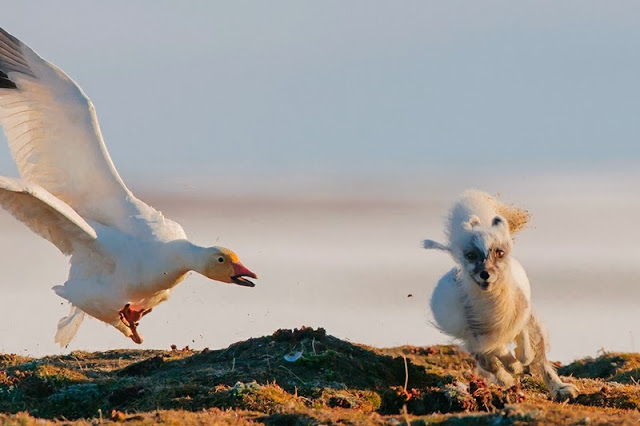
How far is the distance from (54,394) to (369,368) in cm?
381

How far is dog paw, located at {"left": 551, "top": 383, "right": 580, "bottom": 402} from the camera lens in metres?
13.0

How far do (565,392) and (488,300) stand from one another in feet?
4.81

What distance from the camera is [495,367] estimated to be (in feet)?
44.5

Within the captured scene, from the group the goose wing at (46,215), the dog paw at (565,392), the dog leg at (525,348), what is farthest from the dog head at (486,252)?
the goose wing at (46,215)

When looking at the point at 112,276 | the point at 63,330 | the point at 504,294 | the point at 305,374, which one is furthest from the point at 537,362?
the point at 63,330

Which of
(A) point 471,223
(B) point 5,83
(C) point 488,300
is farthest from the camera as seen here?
(B) point 5,83

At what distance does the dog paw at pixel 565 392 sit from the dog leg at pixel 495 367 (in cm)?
60

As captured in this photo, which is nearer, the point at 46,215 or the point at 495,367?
the point at 495,367

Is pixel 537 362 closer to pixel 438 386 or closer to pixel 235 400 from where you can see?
pixel 438 386

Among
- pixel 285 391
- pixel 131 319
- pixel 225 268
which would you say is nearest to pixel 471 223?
pixel 285 391

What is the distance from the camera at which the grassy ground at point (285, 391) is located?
33.8 ft

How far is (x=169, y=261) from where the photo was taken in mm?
14492

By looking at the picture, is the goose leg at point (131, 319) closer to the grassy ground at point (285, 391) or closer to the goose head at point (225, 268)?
the grassy ground at point (285, 391)

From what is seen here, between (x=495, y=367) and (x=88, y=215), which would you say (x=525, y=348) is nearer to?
(x=495, y=367)
